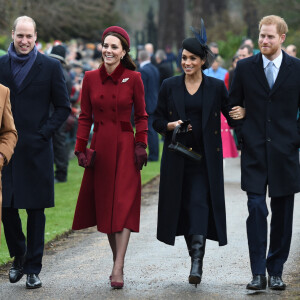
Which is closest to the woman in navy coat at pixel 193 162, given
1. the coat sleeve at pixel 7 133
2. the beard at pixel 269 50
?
the beard at pixel 269 50

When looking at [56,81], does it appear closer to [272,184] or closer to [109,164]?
[109,164]

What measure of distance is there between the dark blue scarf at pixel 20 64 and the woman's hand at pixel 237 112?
61.5 inches

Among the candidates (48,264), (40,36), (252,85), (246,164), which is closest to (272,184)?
(246,164)

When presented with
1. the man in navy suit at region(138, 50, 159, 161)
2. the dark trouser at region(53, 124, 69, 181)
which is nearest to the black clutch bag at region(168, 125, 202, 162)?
the dark trouser at region(53, 124, 69, 181)

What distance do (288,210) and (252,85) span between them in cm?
96

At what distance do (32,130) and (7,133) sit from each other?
0.84m

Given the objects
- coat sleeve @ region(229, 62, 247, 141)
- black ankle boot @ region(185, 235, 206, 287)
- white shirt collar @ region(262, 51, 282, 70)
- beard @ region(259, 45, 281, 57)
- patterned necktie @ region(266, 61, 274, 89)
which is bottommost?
black ankle boot @ region(185, 235, 206, 287)

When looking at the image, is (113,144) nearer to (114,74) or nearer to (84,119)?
(84,119)

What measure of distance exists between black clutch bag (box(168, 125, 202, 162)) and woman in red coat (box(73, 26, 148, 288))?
35 centimetres

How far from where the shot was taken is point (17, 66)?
7.04m

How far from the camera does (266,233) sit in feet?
22.0

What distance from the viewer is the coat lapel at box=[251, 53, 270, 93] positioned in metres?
6.72

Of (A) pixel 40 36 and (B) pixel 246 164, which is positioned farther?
(A) pixel 40 36

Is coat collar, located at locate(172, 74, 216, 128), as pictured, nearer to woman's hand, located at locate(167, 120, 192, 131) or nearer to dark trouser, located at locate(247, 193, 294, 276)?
woman's hand, located at locate(167, 120, 192, 131)
